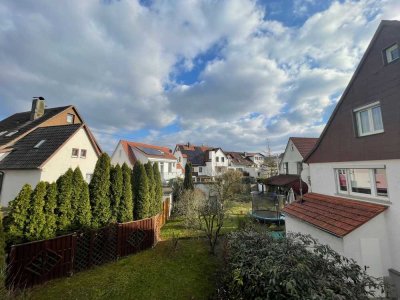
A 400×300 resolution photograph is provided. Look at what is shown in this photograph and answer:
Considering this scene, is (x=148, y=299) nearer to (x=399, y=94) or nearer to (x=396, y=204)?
(x=396, y=204)

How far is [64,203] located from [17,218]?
167cm

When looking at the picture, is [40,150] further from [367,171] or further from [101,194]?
[367,171]

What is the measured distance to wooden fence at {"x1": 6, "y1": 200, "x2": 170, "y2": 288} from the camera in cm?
721

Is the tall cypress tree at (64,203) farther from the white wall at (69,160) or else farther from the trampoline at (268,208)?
the trampoline at (268,208)

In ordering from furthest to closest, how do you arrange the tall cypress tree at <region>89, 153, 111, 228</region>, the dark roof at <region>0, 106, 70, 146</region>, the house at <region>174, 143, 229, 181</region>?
the house at <region>174, 143, 229, 181</region> → the dark roof at <region>0, 106, 70, 146</region> → the tall cypress tree at <region>89, 153, 111, 228</region>

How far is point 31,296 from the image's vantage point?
689 centimetres

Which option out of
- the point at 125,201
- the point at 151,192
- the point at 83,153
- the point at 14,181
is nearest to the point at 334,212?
the point at 125,201

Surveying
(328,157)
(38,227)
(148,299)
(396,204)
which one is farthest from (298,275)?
(38,227)

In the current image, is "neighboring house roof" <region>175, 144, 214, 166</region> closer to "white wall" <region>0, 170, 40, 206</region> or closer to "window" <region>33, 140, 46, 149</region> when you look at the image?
"window" <region>33, 140, 46, 149</region>

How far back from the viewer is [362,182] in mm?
9203

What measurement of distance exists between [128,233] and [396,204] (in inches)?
465

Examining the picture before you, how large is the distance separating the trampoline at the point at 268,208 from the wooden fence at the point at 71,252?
10.9m

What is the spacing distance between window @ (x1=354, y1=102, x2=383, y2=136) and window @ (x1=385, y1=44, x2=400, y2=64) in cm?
172

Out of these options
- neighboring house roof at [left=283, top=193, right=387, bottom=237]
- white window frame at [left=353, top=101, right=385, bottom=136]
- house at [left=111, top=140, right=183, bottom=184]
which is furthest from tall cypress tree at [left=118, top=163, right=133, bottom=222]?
house at [left=111, top=140, right=183, bottom=184]
